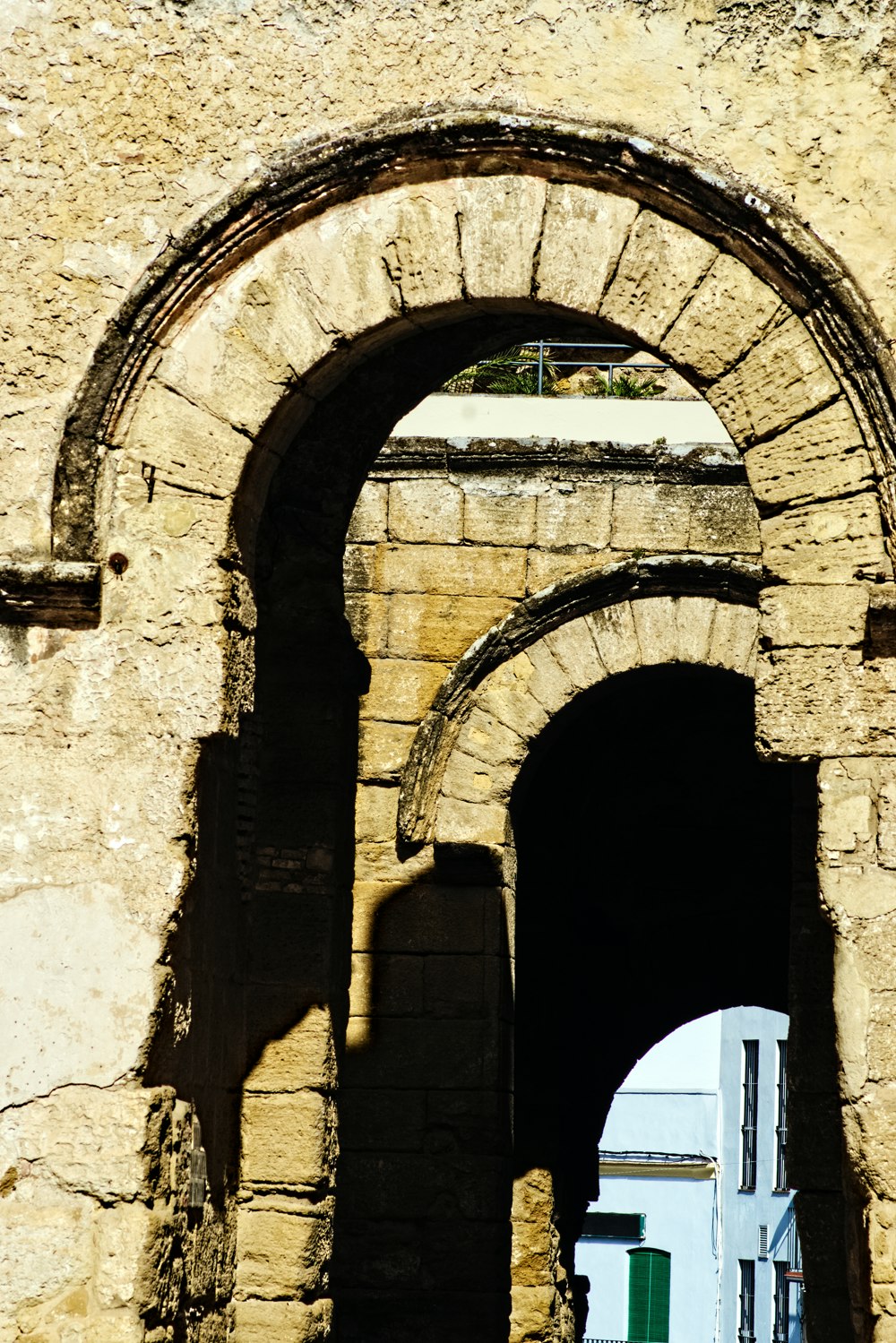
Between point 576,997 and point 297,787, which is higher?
point 297,787

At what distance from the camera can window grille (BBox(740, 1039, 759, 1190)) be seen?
70.2 feet

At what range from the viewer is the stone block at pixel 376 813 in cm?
776

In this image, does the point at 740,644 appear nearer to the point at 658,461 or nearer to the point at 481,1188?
the point at 658,461

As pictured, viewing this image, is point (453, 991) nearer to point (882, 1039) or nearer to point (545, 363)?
point (882, 1039)

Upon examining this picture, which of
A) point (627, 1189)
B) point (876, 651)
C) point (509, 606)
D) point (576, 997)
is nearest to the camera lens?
point (876, 651)

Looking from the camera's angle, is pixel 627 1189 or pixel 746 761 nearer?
pixel 746 761

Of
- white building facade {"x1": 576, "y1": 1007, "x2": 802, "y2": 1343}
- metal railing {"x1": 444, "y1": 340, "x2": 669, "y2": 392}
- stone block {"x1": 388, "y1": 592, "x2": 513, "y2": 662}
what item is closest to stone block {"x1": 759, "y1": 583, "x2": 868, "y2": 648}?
stone block {"x1": 388, "y1": 592, "x2": 513, "y2": 662}

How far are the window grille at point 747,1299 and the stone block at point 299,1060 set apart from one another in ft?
53.9

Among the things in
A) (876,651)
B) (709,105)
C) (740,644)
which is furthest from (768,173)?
(740,644)

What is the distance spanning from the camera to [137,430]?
4.84m

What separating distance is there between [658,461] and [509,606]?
96cm

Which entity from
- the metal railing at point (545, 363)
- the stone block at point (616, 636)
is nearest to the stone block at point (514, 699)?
the stone block at point (616, 636)

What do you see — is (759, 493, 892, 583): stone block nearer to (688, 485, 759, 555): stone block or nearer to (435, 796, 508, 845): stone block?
(435, 796, 508, 845): stone block

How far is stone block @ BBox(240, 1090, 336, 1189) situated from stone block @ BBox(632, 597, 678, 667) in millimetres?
2953
